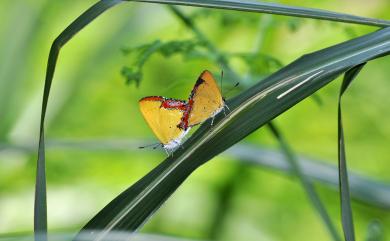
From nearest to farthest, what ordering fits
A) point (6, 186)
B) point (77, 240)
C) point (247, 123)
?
point (77, 240)
point (247, 123)
point (6, 186)

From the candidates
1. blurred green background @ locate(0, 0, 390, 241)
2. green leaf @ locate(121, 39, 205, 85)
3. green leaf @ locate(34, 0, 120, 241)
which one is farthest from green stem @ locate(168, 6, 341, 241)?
blurred green background @ locate(0, 0, 390, 241)

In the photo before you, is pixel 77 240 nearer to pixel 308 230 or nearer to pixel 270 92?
pixel 270 92

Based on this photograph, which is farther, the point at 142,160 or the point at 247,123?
the point at 142,160

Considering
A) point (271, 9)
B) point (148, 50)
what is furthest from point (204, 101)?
point (148, 50)

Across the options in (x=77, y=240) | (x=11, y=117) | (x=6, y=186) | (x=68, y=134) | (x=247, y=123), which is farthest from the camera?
(x=68, y=134)

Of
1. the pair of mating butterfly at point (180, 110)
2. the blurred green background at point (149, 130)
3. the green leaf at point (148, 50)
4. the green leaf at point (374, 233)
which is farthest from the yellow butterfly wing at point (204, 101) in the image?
the blurred green background at point (149, 130)

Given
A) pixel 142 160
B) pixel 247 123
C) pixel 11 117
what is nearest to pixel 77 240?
pixel 247 123

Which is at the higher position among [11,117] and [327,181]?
[11,117]
